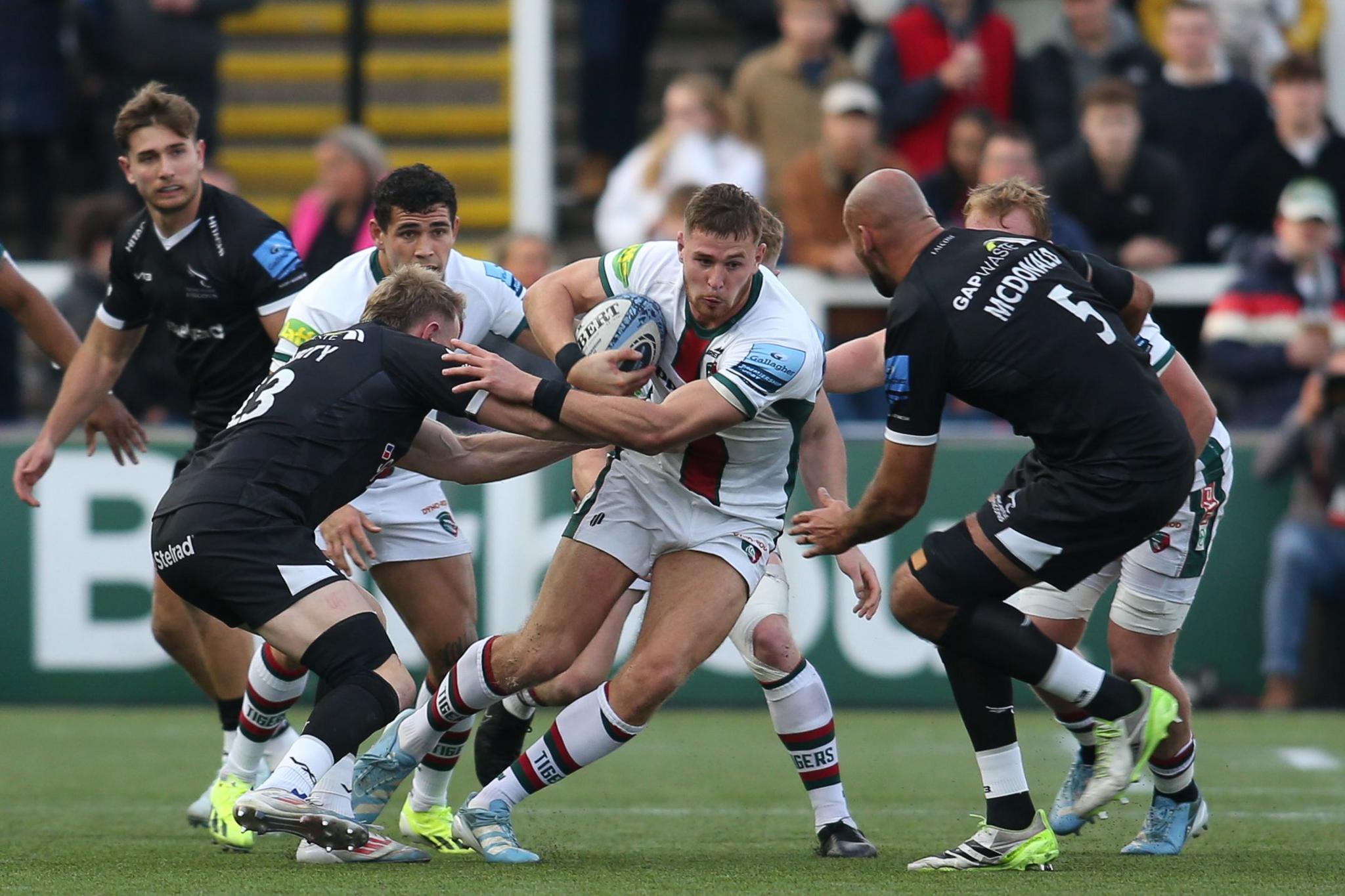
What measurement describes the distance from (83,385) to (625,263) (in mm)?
2275

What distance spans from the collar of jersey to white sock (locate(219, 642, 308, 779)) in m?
1.83

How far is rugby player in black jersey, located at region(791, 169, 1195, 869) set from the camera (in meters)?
5.88

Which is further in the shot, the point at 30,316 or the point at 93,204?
the point at 93,204

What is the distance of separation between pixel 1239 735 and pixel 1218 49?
209 inches

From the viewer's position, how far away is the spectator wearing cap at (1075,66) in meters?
12.7

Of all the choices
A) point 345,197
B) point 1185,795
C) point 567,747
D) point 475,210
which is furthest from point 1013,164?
point 567,747

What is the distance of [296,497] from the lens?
591 centimetres

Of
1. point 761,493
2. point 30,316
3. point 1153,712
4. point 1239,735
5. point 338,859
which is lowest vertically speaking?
point 1239,735

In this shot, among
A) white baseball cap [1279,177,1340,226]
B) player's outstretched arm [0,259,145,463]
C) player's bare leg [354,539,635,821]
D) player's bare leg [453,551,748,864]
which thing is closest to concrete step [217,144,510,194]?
white baseball cap [1279,177,1340,226]

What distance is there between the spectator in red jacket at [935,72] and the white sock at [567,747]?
6.94 metres

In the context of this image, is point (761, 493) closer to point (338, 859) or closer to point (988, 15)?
point (338, 859)

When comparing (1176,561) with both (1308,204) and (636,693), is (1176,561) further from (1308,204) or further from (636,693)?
(1308,204)

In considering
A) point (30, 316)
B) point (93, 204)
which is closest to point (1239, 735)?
point (30, 316)

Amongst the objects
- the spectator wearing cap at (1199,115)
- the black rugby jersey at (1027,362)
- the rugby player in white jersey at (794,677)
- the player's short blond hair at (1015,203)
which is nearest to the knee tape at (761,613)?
the rugby player in white jersey at (794,677)
